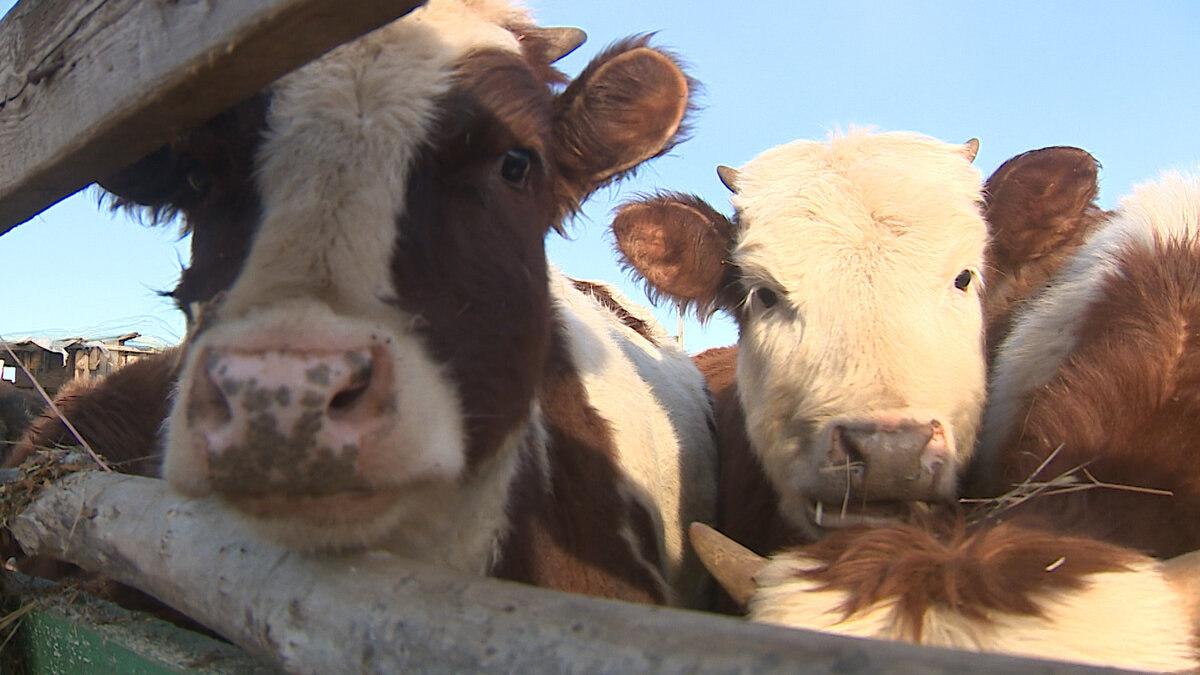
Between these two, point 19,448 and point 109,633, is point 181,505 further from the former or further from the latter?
point 19,448

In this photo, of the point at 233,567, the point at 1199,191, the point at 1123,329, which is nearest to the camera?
the point at 233,567

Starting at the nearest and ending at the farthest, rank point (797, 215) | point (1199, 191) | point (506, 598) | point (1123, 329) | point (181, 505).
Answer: point (506, 598)
point (181, 505)
point (1123, 329)
point (1199, 191)
point (797, 215)

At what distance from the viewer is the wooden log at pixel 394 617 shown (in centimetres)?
97

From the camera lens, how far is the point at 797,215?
3199 millimetres

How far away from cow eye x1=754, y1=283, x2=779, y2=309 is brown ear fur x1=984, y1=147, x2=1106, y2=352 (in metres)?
0.83

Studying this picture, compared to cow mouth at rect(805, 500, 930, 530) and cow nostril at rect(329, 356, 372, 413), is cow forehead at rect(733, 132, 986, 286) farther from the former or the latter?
cow nostril at rect(329, 356, 372, 413)

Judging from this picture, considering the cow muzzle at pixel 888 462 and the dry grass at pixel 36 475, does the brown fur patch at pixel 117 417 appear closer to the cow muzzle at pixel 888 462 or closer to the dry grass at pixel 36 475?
the dry grass at pixel 36 475

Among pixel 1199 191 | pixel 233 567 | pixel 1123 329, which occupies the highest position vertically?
pixel 1199 191

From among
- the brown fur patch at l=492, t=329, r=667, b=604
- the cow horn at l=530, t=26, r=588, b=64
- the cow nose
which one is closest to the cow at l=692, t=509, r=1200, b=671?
the cow nose

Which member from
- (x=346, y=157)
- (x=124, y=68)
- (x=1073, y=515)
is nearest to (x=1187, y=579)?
(x=1073, y=515)

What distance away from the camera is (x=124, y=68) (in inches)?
63.4

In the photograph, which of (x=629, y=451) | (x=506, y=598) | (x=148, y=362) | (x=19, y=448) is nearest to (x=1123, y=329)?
(x=629, y=451)

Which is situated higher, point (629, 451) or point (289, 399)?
point (289, 399)

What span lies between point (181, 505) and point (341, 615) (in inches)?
32.8
